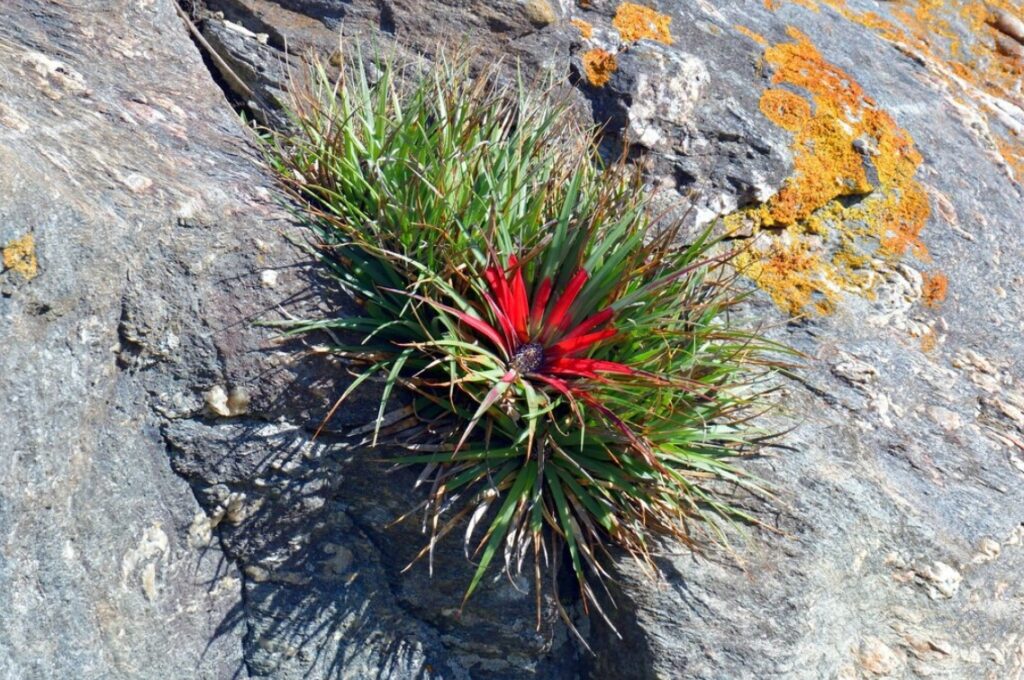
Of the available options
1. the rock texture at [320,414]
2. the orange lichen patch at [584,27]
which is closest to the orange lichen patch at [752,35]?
the rock texture at [320,414]

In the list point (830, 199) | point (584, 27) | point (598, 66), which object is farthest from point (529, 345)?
point (584, 27)

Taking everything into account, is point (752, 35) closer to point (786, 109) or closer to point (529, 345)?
point (786, 109)

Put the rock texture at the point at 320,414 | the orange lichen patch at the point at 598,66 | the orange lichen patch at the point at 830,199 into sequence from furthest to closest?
the orange lichen patch at the point at 598,66
the orange lichen patch at the point at 830,199
the rock texture at the point at 320,414

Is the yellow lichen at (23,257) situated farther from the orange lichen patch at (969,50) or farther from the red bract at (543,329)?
the orange lichen patch at (969,50)

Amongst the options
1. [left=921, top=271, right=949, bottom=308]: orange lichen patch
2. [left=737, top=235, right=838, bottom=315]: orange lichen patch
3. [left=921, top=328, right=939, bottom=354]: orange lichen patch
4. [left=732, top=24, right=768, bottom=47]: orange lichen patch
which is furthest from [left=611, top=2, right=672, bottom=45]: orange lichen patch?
[left=921, top=328, right=939, bottom=354]: orange lichen patch

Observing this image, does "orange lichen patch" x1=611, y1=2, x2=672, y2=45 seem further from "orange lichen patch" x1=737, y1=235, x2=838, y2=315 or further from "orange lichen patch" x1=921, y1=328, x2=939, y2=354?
"orange lichen patch" x1=921, y1=328, x2=939, y2=354
